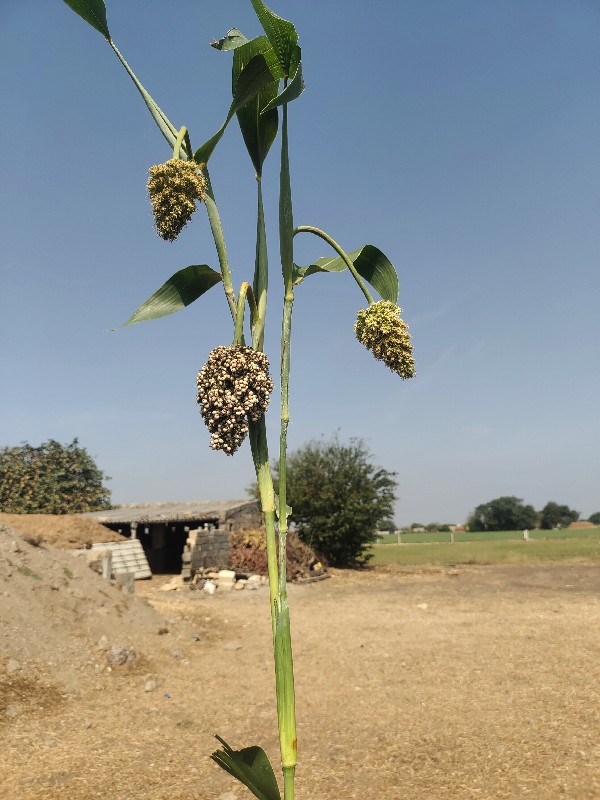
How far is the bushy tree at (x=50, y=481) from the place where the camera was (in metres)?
34.2

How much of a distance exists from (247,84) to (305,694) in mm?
8841

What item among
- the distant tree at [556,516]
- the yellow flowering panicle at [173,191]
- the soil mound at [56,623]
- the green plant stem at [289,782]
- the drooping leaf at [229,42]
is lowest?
the distant tree at [556,516]

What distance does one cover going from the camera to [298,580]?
22359 mm

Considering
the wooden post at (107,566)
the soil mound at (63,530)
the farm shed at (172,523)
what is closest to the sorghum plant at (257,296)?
the wooden post at (107,566)

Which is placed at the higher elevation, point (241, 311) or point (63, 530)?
point (241, 311)

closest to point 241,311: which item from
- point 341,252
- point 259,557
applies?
point 341,252

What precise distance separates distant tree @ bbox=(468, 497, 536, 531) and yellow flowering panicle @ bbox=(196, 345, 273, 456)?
4777 inches

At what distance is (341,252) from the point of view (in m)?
2.17

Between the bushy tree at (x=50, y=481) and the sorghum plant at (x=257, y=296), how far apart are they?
3591 centimetres

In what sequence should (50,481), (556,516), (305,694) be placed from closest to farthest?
(305,694)
(50,481)
(556,516)

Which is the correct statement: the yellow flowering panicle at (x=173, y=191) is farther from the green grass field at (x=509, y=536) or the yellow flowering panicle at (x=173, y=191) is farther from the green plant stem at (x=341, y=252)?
the green grass field at (x=509, y=536)

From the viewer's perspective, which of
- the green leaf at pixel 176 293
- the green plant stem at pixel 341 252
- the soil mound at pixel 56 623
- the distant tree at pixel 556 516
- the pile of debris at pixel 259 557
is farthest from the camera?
the distant tree at pixel 556 516

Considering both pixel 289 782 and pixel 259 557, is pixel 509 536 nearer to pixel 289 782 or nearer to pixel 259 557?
pixel 259 557

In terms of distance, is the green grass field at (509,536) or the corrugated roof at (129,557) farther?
the green grass field at (509,536)
